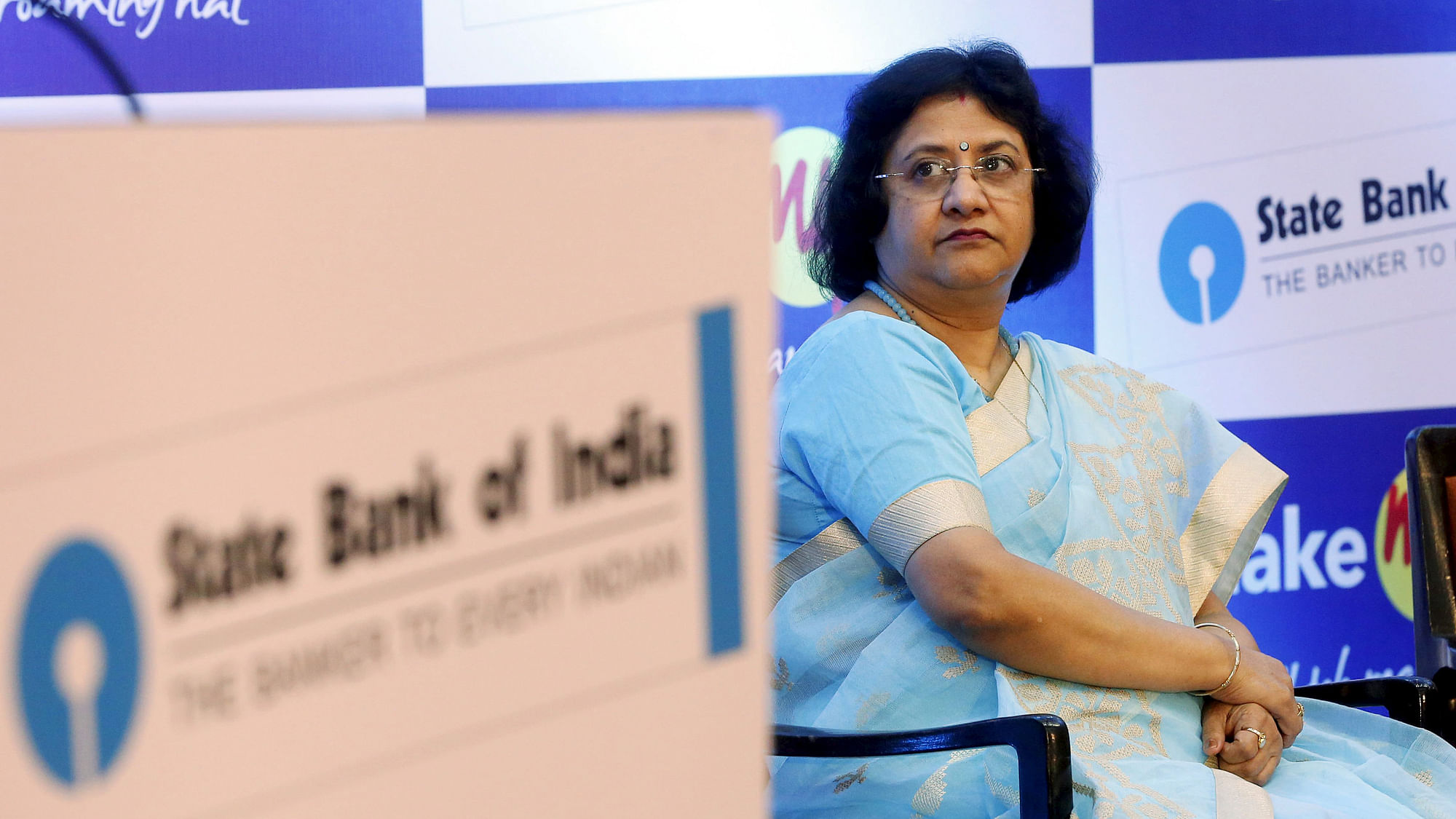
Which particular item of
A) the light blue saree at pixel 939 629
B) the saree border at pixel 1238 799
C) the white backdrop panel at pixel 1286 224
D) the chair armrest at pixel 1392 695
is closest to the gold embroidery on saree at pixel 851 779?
Result: the light blue saree at pixel 939 629

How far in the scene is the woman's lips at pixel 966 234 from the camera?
167 centimetres

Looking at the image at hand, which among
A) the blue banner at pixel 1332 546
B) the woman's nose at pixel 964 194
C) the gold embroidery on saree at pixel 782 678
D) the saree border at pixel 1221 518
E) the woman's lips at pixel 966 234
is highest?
the woman's nose at pixel 964 194

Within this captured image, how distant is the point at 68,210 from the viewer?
44cm

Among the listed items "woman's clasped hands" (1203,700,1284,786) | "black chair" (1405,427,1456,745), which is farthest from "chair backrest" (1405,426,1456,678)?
"woman's clasped hands" (1203,700,1284,786)

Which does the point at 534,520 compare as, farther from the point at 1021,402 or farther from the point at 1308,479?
the point at 1308,479

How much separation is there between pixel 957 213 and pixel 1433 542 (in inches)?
32.1

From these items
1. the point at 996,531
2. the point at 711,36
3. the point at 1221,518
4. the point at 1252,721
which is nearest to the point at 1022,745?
the point at 996,531

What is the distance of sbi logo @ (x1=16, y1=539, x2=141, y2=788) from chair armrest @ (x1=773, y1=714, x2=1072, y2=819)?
0.91 m

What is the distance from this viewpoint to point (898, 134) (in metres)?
1.73

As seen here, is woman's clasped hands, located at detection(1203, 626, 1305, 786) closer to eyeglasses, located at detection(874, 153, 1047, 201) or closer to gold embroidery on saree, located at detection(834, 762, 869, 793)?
gold embroidery on saree, located at detection(834, 762, 869, 793)

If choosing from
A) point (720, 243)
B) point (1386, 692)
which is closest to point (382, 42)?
point (1386, 692)

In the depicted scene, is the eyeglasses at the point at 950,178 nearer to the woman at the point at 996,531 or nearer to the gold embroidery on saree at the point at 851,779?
the woman at the point at 996,531

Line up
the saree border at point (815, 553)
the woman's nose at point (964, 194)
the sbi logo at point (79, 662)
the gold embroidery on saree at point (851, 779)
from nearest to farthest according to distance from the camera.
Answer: the sbi logo at point (79, 662) → the gold embroidery on saree at point (851, 779) → the saree border at point (815, 553) → the woman's nose at point (964, 194)

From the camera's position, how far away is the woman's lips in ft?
5.47
